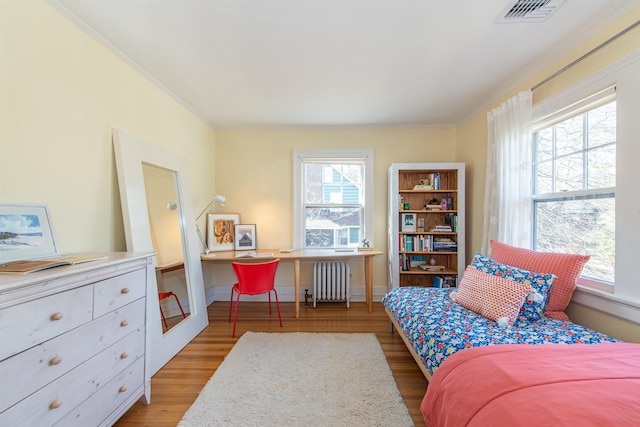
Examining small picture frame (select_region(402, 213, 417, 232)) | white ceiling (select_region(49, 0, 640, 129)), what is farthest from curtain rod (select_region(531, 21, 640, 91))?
small picture frame (select_region(402, 213, 417, 232))

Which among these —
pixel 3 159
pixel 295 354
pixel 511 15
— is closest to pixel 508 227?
pixel 511 15

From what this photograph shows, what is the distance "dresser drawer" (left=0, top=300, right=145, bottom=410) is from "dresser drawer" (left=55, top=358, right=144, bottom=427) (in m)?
0.22

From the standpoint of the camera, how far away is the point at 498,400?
38.6 inches

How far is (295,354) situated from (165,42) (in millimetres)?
2752

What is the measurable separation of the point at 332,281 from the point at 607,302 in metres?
2.60

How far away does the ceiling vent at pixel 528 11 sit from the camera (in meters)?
1.62

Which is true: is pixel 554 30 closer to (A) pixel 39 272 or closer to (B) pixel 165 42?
(B) pixel 165 42

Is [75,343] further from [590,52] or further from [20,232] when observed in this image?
[590,52]

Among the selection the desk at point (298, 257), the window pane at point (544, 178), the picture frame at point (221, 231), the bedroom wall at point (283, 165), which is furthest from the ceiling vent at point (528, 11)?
the picture frame at point (221, 231)

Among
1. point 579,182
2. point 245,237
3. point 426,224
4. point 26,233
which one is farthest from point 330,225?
point 26,233

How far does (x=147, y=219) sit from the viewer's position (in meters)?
2.23

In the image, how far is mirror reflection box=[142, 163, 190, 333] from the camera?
2.35 meters

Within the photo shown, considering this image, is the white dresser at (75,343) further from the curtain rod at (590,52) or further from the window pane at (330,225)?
the curtain rod at (590,52)

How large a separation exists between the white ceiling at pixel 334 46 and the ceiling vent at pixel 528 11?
0.18 feet
